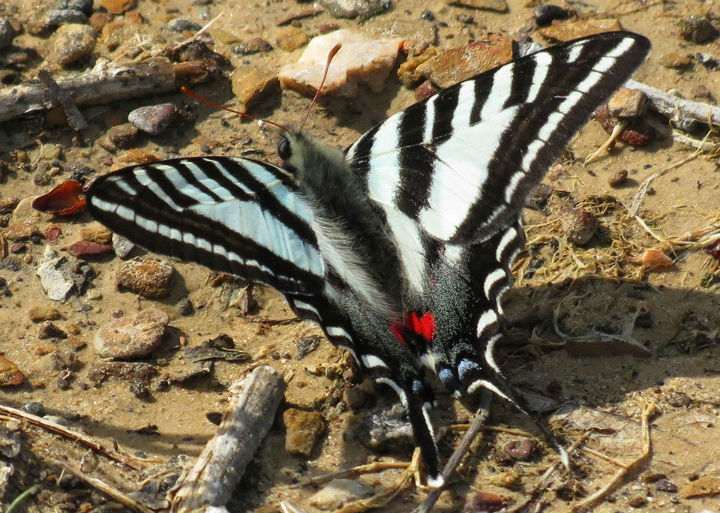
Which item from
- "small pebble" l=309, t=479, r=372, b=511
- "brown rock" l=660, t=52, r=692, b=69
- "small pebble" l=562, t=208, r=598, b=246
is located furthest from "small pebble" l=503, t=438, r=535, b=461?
"brown rock" l=660, t=52, r=692, b=69

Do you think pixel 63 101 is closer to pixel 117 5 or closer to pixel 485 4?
pixel 117 5

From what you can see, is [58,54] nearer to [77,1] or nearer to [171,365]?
[77,1]

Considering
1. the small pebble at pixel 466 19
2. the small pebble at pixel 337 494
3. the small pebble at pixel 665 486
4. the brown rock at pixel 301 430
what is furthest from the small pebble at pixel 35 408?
the small pebble at pixel 466 19

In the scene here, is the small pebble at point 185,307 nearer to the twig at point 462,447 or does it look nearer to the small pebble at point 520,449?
the twig at point 462,447

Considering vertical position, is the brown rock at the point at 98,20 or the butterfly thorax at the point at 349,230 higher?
the brown rock at the point at 98,20

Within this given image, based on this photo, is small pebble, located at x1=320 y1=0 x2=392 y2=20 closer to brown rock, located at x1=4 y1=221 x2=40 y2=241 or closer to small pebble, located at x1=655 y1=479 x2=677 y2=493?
brown rock, located at x1=4 y1=221 x2=40 y2=241

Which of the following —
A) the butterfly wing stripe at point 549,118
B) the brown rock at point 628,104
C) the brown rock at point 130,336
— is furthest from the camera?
the brown rock at point 628,104

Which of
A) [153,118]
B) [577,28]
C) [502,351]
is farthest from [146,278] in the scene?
[577,28]
